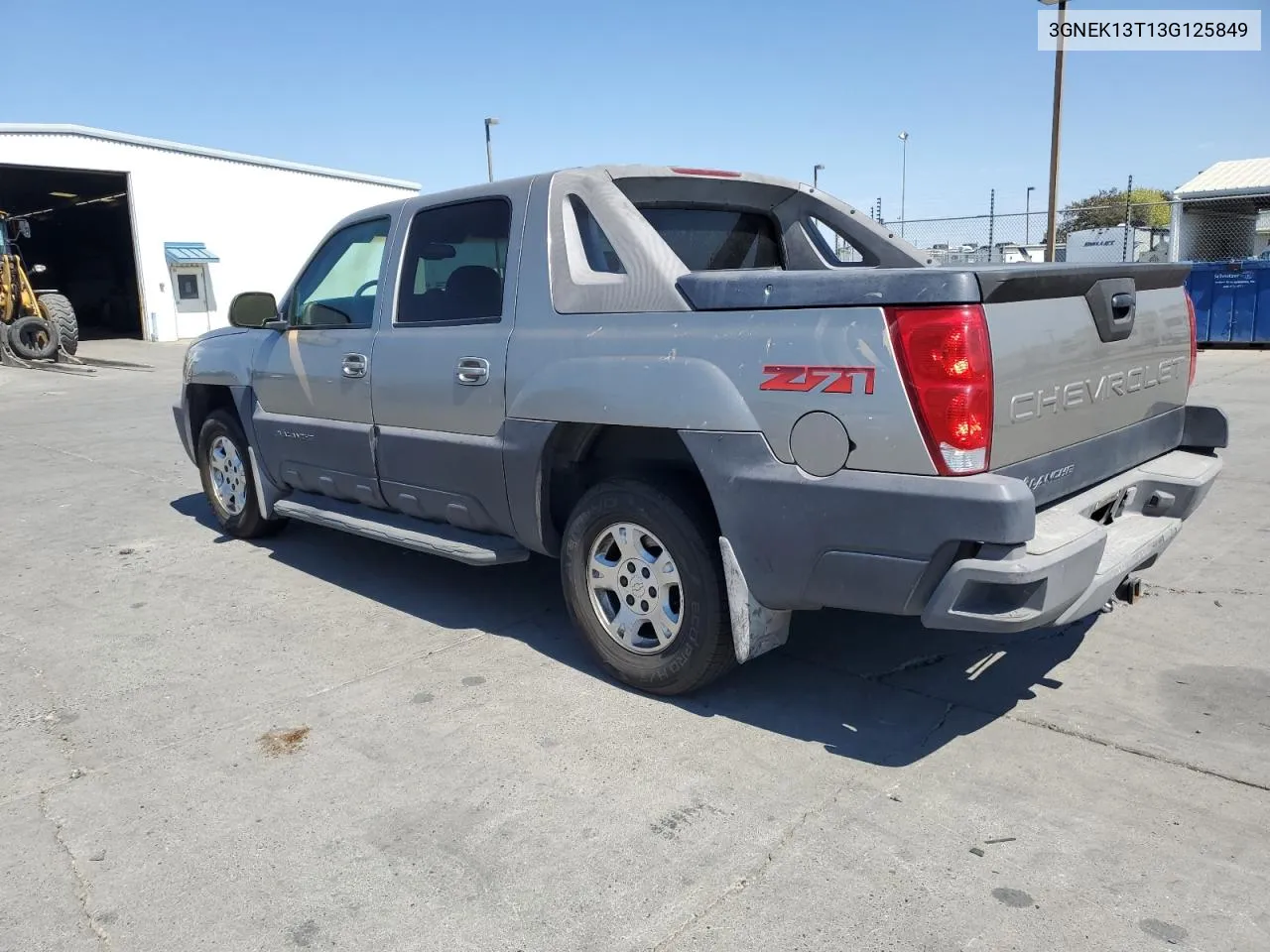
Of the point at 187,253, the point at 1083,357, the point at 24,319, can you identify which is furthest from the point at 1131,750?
the point at 187,253

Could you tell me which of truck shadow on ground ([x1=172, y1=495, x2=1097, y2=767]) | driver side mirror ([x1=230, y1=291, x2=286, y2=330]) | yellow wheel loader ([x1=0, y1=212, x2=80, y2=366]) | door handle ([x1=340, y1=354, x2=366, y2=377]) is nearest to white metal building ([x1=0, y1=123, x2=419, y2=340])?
yellow wheel loader ([x1=0, y1=212, x2=80, y2=366])

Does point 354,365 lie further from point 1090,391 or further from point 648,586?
point 1090,391

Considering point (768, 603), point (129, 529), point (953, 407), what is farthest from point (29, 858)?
point (129, 529)

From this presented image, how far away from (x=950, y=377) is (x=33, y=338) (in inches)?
923

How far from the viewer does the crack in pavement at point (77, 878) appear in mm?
2539

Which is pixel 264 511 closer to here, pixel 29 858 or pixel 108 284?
pixel 29 858

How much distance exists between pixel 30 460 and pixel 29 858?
8.24 metres

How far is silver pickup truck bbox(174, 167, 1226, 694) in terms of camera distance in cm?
290

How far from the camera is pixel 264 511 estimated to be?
588cm

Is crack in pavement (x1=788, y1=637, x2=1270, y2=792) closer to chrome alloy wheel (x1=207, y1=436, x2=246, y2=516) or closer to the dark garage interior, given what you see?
chrome alloy wheel (x1=207, y1=436, x2=246, y2=516)

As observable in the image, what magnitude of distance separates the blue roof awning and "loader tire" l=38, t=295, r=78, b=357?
6498 millimetres

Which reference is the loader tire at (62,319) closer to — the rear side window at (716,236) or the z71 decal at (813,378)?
the rear side window at (716,236)

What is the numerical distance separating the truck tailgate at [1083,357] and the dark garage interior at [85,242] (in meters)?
29.5

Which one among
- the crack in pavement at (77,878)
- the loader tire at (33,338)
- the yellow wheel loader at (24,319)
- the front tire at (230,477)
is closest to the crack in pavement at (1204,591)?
the crack in pavement at (77,878)
